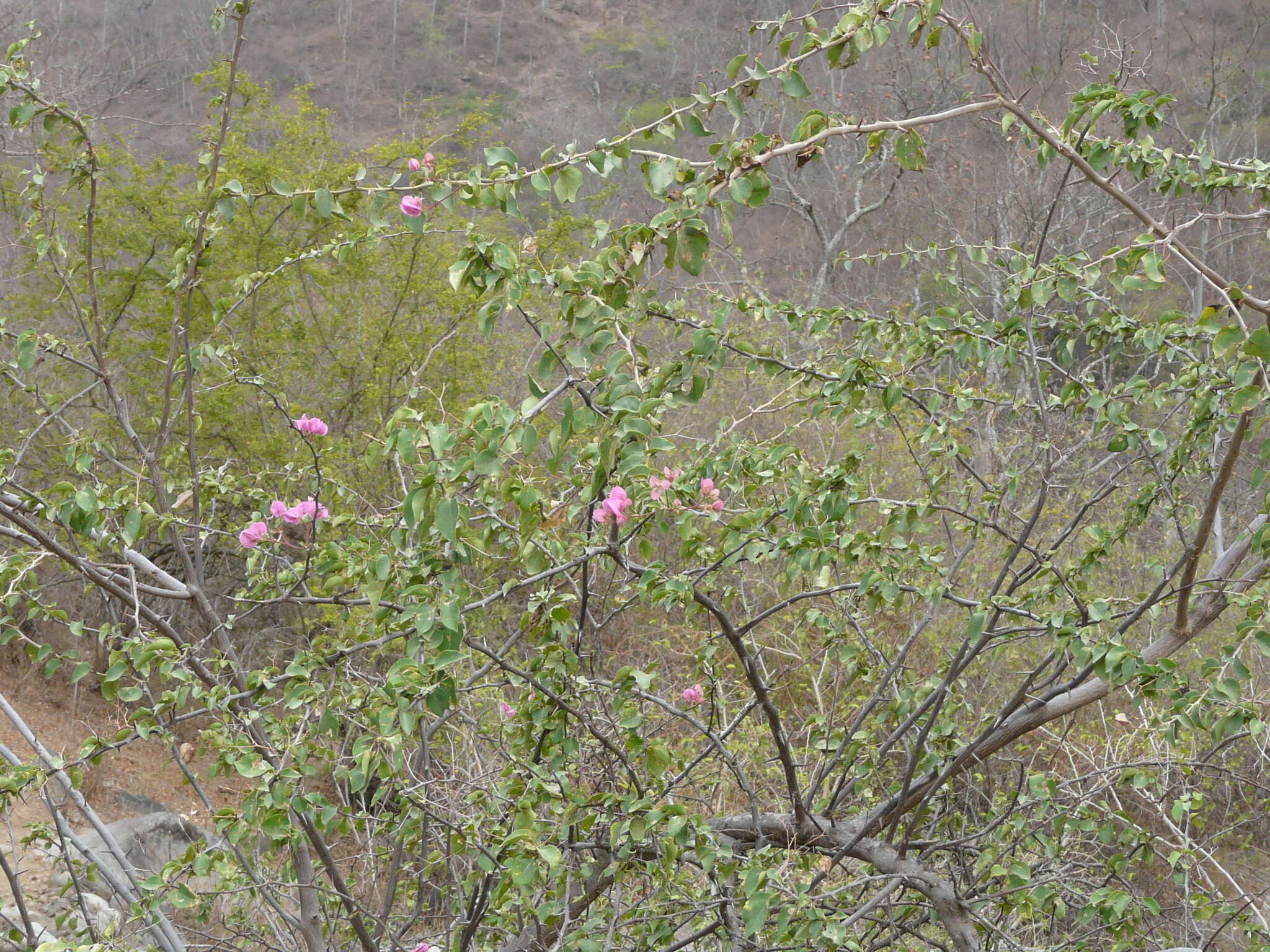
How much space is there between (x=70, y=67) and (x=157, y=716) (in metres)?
12.3

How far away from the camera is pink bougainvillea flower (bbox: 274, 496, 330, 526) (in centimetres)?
200

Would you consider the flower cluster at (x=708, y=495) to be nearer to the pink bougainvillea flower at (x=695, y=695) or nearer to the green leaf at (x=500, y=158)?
the pink bougainvillea flower at (x=695, y=695)

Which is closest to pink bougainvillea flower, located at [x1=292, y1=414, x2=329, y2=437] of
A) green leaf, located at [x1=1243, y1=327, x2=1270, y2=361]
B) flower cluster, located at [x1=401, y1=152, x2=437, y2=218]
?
flower cluster, located at [x1=401, y1=152, x2=437, y2=218]

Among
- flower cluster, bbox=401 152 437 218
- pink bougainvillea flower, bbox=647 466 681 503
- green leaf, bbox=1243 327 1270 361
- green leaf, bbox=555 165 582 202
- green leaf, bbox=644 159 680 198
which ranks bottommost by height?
pink bougainvillea flower, bbox=647 466 681 503

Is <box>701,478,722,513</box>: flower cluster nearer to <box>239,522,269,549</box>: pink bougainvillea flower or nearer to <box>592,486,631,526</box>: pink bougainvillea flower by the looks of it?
<box>592,486,631,526</box>: pink bougainvillea flower

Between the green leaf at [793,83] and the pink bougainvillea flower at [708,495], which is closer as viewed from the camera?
the green leaf at [793,83]

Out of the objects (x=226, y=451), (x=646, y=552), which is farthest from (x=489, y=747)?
(x=226, y=451)

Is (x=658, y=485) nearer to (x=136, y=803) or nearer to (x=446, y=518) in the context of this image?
(x=446, y=518)

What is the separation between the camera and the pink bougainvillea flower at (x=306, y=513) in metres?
2.00

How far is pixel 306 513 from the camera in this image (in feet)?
6.66

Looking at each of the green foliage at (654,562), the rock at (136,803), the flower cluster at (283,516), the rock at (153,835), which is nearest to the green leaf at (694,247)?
the green foliage at (654,562)

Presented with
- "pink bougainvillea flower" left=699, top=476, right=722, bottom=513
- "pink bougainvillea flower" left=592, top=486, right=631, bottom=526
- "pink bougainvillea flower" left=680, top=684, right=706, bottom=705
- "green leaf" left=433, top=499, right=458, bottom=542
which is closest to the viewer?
"green leaf" left=433, top=499, right=458, bottom=542

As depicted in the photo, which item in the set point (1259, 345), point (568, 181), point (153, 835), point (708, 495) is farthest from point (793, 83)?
point (153, 835)

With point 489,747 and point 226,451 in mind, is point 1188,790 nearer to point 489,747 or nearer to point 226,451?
point 489,747
